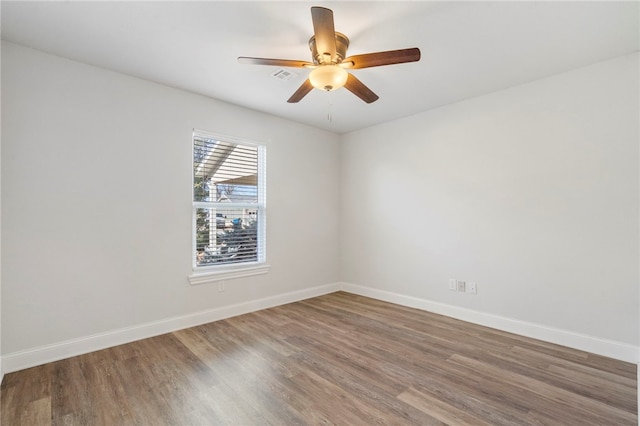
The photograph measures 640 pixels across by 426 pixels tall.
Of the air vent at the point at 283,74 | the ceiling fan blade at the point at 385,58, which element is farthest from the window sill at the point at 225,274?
the ceiling fan blade at the point at 385,58

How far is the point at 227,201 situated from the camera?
3.67m

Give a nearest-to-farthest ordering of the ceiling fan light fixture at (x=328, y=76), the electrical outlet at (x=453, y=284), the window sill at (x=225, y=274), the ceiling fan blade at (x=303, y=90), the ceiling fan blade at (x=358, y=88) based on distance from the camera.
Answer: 1. the ceiling fan light fixture at (x=328, y=76)
2. the ceiling fan blade at (x=358, y=88)
3. the ceiling fan blade at (x=303, y=90)
4. the window sill at (x=225, y=274)
5. the electrical outlet at (x=453, y=284)

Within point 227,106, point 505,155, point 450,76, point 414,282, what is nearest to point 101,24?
point 227,106

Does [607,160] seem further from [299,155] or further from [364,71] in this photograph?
[299,155]

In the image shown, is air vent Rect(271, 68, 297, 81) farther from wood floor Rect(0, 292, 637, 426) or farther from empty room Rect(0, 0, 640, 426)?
wood floor Rect(0, 292, 637, 426)

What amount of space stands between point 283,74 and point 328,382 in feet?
8.76

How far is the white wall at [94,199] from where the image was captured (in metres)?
2.39

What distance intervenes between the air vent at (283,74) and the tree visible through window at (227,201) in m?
1.14

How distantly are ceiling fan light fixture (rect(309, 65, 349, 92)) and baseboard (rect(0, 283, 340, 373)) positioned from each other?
274 cm

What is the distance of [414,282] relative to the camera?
13.0ft

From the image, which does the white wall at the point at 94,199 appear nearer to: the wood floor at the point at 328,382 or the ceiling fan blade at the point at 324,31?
the wood floor at the point at 328,382

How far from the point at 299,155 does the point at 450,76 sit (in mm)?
Result: 2226

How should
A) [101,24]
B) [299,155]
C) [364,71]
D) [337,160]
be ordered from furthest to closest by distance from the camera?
[337,160], [299,155], [364,71], [101,24]

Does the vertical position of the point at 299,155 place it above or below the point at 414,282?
above
